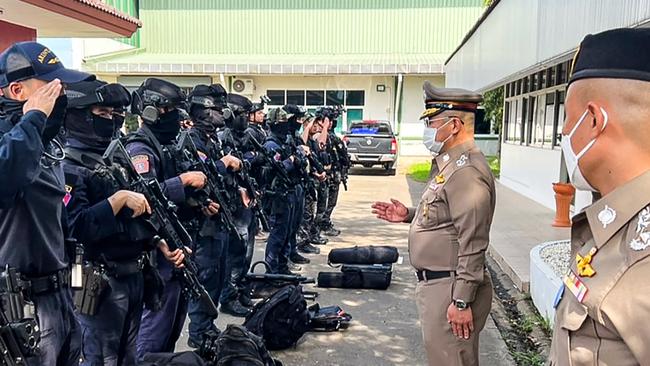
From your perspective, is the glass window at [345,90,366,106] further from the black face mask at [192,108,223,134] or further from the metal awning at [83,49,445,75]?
the black face mask at [192,108,223,134]

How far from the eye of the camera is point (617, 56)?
1.36 m

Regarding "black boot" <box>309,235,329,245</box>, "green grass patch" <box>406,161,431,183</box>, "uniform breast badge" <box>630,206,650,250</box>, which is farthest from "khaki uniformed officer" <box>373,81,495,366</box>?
"green grass patch" <box>406,161,431,183</box>

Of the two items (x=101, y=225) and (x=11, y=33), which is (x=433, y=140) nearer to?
(x=101, y=225)

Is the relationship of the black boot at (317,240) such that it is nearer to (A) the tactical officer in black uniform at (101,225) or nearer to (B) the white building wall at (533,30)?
(B) the white building wall at (533,30)

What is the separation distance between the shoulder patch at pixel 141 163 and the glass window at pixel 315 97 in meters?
21.4

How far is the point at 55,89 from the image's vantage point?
2.31m

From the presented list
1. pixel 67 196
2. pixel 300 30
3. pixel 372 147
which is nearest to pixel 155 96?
pixel 67 196

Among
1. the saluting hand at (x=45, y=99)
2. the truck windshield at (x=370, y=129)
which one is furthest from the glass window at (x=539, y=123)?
the saluting hand at (x=45, y=99)

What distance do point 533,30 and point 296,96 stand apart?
18300 millimetres

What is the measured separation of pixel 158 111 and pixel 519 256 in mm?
5090

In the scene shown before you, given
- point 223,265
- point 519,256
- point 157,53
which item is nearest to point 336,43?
point 157,53

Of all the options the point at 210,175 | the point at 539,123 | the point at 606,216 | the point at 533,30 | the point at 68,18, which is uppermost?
the point at 68,18

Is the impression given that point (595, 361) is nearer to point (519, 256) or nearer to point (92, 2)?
point (519, 256)

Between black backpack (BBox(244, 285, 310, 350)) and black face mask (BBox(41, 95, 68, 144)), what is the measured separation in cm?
243
